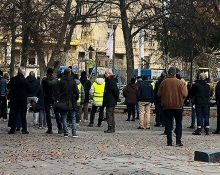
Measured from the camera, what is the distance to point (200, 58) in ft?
148

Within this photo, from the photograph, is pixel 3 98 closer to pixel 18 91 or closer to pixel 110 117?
pixel 18 91

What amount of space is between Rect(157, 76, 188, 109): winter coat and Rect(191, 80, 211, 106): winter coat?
4089 mm

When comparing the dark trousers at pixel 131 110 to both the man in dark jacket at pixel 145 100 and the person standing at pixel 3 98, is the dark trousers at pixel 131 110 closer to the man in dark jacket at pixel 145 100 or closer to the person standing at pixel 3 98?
the man in dark jacket at pixel 145 100

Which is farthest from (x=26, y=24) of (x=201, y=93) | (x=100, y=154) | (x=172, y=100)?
(x=100, y=154)

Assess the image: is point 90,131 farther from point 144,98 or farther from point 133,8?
point 133,8

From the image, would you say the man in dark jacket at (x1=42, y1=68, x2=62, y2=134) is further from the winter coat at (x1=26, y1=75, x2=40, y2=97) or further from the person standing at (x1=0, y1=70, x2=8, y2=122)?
the person standing at (x1=0, y1=70, x2=8, y2=122)

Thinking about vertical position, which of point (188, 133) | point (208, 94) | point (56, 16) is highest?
point (56, 16)

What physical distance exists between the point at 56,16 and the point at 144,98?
27.4 feet

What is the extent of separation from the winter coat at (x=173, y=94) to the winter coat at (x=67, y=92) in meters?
3.21

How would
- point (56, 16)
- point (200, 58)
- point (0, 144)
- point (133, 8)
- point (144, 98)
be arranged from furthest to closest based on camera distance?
point (200, 58), point (133, 8), point (56, 16), point (144, 98), point (0, 144)

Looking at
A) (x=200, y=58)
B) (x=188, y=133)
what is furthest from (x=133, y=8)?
(x=188, y=133)

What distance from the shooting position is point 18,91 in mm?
18531

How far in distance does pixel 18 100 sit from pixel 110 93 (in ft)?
9.99

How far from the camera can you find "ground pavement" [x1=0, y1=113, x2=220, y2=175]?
11.3 meters
